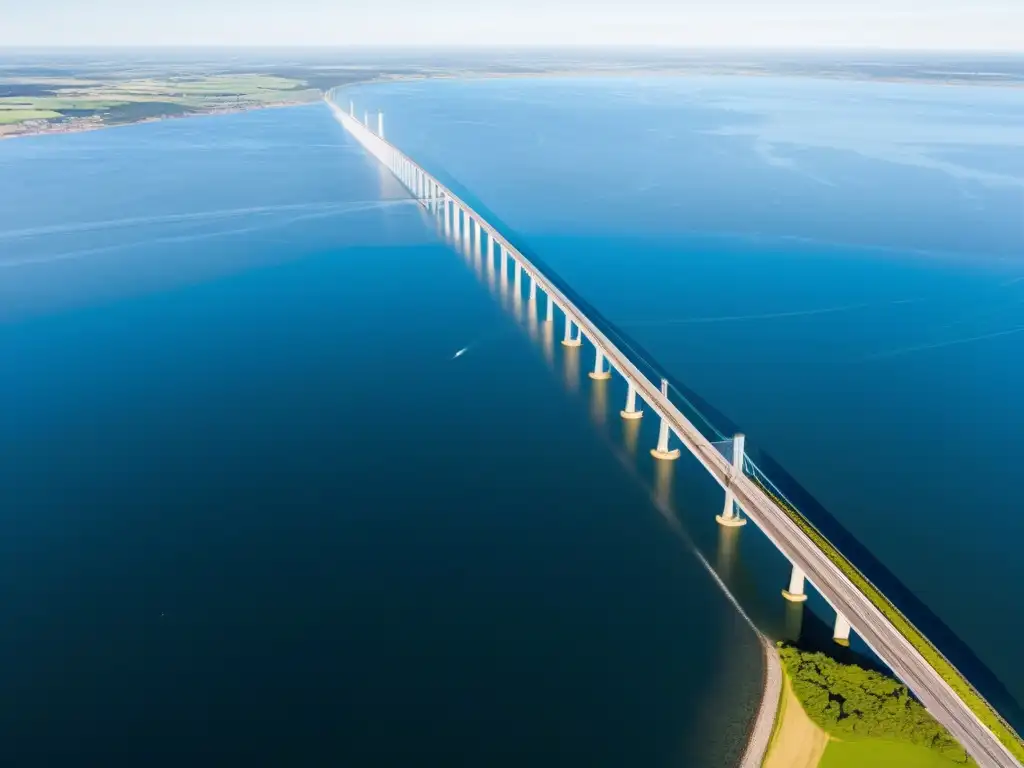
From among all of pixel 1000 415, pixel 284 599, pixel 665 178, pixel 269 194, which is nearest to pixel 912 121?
pixel 665 178

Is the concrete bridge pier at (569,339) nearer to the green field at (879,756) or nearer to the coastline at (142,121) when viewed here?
the green field at (879,756)

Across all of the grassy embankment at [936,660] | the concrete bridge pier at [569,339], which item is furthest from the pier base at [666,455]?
the concrete bridge pier at [569,339]

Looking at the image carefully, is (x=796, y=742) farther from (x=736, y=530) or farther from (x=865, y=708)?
(x=736, y=530)

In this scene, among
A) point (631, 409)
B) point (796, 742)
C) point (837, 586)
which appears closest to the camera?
point (796, 742)

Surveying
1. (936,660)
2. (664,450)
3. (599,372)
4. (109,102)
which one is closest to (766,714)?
(936,660)

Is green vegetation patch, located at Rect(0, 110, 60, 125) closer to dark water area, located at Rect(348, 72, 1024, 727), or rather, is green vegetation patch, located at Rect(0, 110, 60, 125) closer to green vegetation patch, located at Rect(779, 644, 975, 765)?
dark water area, located at Rect(348, 72, 1024, 727)

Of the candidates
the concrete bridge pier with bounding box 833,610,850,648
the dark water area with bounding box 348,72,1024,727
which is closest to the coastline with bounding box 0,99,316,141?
the dark water area with bounding box 348,72,1024,727

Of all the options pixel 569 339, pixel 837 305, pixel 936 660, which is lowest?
pixel 936 660
